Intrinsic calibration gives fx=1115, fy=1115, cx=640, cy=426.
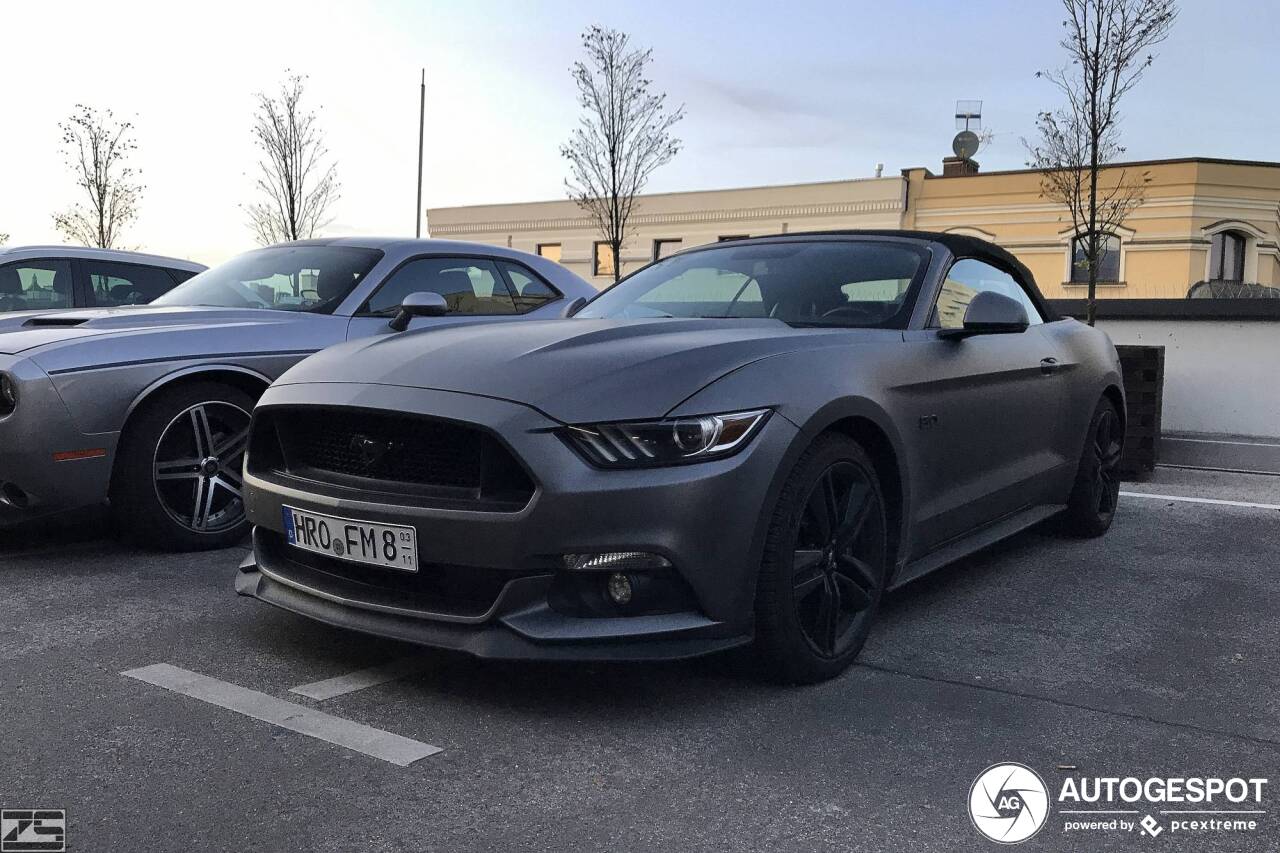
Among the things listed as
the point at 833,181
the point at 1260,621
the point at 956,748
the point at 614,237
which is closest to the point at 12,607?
the point at 956,748

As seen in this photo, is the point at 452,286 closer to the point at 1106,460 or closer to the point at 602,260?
the point at 1106,460

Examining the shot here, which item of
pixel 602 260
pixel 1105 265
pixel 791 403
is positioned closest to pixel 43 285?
pixel 791 403

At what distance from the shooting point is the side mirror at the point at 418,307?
16.3 ft

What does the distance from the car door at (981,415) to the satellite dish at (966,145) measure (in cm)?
2994

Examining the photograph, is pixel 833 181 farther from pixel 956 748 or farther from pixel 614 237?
pixel 956 748

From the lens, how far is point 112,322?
16.1 ft

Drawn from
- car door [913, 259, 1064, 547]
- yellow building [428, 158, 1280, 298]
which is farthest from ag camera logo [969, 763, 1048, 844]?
yellow building [428, 158, 1280, 298]

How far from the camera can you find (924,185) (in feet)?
102

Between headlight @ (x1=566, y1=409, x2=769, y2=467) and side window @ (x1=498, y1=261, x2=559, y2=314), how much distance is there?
11.3 feet

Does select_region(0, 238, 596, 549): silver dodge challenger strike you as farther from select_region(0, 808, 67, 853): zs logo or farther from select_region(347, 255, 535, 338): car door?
select_region(0, 808, 67, 853): zs logo

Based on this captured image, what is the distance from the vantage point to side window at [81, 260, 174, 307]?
7570 mm

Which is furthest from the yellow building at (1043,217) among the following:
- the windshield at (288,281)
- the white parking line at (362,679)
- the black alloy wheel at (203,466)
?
the white parking line at (362,679)

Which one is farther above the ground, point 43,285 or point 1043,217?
point 1043,217

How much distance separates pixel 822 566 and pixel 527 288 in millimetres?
3471
